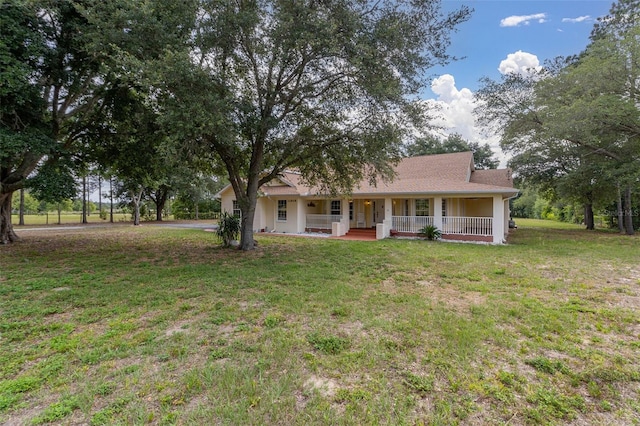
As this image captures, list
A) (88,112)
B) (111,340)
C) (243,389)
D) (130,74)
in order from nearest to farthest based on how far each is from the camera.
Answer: (243,389), (111,340), (130,74), (88,112)

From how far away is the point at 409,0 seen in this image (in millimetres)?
7820

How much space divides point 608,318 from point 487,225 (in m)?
9.87

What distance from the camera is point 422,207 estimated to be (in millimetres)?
16359

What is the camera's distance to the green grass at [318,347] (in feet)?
8.31

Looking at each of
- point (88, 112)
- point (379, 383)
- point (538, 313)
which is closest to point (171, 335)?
point (379, 383)

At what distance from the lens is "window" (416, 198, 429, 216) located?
16.2 meters

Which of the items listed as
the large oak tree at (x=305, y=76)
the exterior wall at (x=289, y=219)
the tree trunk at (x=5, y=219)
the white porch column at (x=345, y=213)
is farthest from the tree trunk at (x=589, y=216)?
the tree trunk at (x=5, y=219)

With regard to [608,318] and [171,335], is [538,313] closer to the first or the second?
[608,318]

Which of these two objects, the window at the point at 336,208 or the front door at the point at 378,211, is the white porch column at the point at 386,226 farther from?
the window at the point at 336,208

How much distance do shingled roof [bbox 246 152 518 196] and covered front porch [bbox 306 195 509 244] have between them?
747 millimetres

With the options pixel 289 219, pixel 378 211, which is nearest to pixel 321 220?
pixel 289 219

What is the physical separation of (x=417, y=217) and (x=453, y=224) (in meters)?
1.79

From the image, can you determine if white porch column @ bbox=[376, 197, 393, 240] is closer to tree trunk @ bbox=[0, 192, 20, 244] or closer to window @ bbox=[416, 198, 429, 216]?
window @ bbox=[416, 198, 429, 216]

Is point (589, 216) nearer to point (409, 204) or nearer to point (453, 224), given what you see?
point (453, 224)
